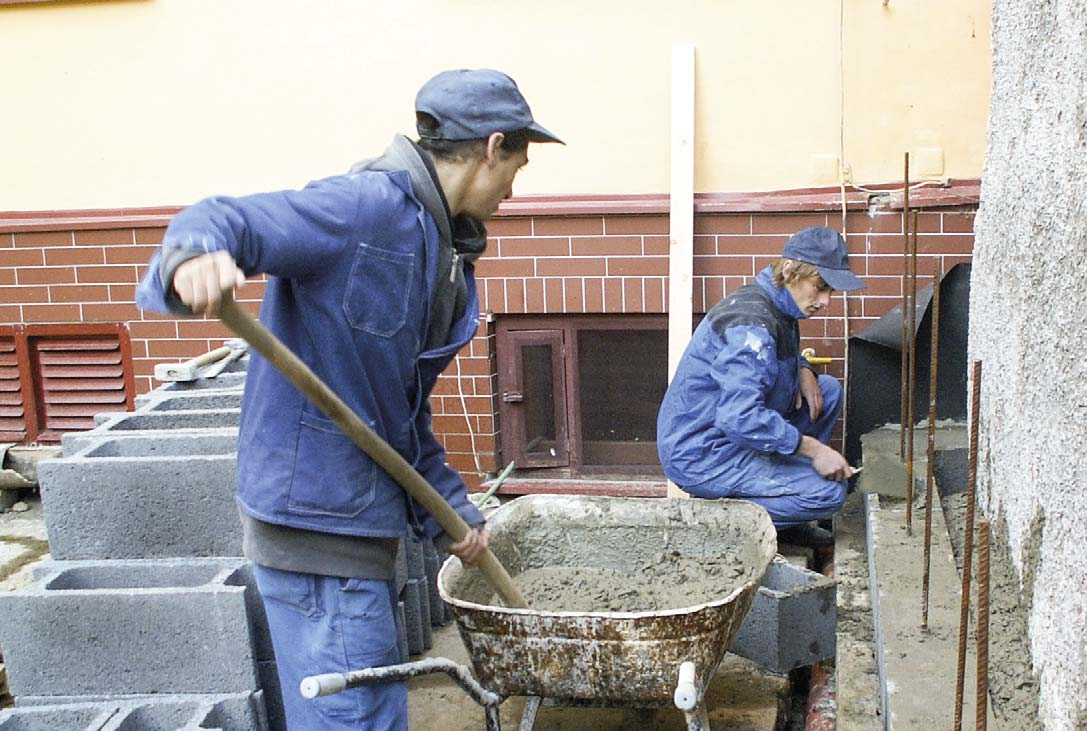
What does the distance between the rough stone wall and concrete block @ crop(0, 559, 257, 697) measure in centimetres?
221

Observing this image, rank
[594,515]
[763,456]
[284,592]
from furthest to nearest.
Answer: [763,456] → [594,515] → [284,592]

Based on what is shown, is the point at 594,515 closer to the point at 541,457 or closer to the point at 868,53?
the point at 541,457

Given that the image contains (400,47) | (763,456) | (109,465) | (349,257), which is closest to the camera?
(349,257)

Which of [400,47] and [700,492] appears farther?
[400,47]

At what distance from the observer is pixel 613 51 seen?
217 inches

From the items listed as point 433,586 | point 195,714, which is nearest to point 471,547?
point 195,714

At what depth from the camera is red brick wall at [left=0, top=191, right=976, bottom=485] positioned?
5379 millimetres

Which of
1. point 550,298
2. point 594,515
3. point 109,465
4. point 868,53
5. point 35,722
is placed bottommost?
point 35,722

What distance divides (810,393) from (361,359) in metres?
3.00

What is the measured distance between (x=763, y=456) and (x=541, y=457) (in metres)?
1.55

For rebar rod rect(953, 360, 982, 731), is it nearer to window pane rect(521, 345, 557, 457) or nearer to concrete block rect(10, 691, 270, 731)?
concrete block rect(10, 691, 270, 731)

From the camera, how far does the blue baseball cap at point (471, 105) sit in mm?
2670

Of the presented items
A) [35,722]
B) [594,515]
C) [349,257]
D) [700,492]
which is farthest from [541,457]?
[349,257]

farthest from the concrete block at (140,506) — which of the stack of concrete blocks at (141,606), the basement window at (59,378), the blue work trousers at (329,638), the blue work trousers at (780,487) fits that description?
the basement window at (59,378)
